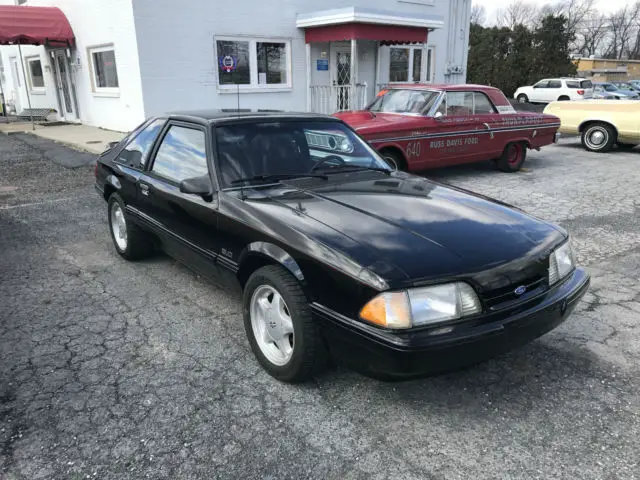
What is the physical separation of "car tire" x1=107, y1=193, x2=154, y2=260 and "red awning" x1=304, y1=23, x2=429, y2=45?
1040cm

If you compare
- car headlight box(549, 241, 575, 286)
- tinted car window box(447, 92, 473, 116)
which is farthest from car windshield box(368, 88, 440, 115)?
car headlight box(549, 241, 575, 286)

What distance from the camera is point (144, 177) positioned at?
4254mm

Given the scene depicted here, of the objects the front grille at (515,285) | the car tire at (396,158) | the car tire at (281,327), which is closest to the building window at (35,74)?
the car tire at (396,158)

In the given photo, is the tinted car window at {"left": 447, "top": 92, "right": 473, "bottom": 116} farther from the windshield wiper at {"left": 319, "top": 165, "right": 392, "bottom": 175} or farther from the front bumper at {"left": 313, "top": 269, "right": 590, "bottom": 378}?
the front bumper at {"left": 313, "top": 269, "right": 590, "bottom": 378}

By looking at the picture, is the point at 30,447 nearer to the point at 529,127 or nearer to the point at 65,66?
the point at 529,127

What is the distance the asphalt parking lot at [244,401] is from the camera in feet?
7.73

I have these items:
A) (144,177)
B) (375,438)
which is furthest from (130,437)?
(144,177)

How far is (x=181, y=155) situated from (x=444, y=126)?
5.42 metres

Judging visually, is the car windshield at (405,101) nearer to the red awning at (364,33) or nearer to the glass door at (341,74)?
the red awning at (364,33)

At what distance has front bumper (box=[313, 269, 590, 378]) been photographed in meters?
2.33

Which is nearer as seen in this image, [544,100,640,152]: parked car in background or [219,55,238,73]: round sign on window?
[219,55,238,73]: round sign on window

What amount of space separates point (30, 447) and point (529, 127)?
31.2 feet

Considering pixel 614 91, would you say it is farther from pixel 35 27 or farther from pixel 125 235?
pixel 125 235

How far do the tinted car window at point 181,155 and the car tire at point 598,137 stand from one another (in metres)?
11.4
